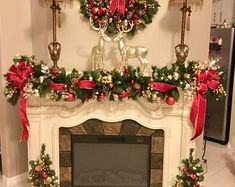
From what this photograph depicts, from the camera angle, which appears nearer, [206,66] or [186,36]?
[206,66]

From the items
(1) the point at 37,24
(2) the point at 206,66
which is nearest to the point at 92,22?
(1) the point at 37,24

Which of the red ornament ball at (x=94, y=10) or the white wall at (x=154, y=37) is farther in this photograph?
the white wall at (x=154, y=37)

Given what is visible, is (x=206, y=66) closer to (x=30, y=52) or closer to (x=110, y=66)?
(x=110, y=66)

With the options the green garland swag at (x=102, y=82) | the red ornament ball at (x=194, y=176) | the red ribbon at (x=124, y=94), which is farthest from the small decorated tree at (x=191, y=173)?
the red ribbon at (x=124, y=94)

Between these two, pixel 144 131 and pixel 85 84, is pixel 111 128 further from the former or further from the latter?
pixel 85 84

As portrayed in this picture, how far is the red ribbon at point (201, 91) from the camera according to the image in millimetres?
2199

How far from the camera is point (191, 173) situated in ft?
7.89

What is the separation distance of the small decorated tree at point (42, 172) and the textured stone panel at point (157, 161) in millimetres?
832

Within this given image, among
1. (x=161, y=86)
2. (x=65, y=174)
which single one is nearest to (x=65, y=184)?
(x=65, y=174)

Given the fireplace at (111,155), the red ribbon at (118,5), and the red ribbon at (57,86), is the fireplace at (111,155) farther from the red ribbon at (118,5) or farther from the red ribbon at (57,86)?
the red ribbon at (118,5)

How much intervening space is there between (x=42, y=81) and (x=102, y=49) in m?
0.53

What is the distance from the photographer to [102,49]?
237cm

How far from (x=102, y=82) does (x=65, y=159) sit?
0.79 meters

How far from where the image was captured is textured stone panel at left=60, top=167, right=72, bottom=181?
2.54 meters
